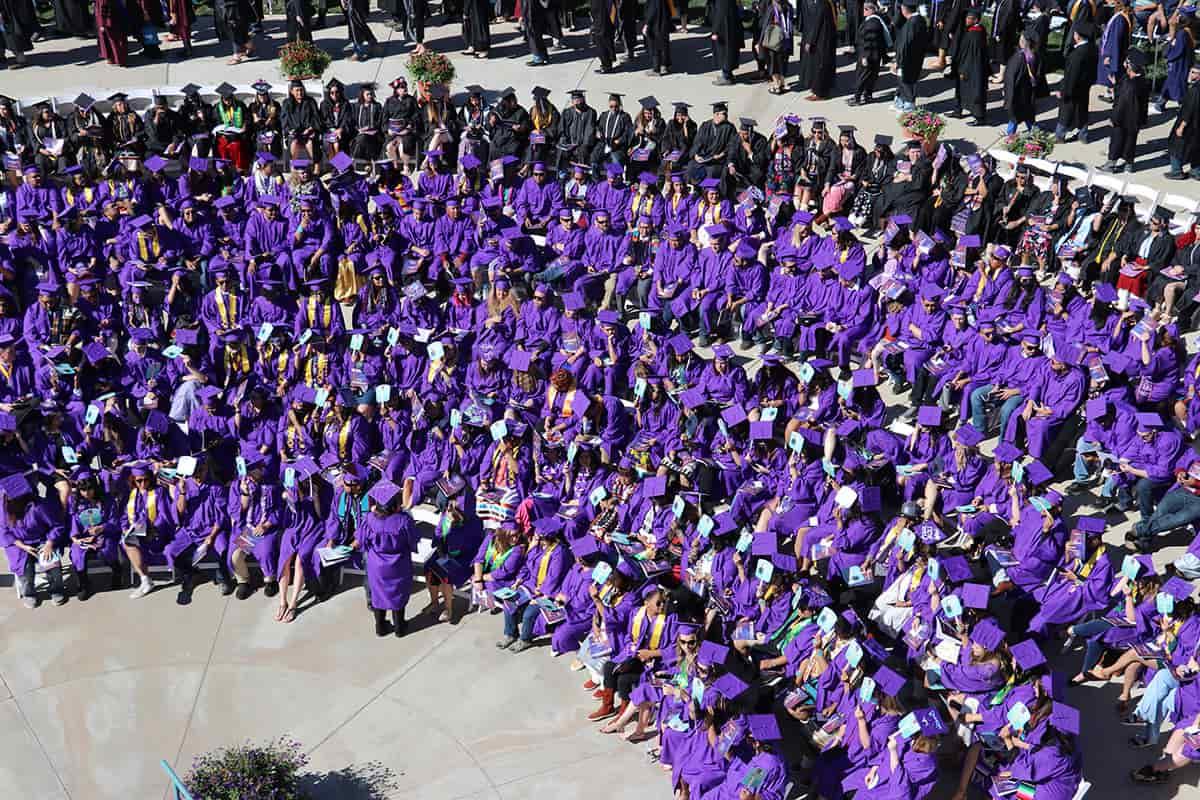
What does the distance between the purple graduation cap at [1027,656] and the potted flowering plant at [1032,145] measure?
937 centimetres

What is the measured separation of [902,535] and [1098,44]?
37.5 feet

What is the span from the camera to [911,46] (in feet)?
68.4

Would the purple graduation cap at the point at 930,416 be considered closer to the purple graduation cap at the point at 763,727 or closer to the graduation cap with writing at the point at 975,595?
the graduation cap with writing at the point at 975,595

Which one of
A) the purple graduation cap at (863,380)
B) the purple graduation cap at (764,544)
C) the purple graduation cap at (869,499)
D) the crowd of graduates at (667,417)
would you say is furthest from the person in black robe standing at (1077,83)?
the purple graduation cap at (764,544)

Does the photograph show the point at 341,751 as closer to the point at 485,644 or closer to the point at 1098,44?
the point at 485,644

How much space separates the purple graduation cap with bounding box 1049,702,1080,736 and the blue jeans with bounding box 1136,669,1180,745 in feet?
3.20

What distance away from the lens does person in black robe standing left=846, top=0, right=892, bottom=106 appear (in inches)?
830

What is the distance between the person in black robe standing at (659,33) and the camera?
893 inches

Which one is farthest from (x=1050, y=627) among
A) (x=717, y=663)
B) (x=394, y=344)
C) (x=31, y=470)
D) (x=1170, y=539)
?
(x=31, y=470)

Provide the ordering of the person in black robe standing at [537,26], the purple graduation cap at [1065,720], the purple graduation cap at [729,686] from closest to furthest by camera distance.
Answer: the purple graduation cap at [1065,720], the purple graduation cap at [729,686], the person in black robe standing at [537,26]

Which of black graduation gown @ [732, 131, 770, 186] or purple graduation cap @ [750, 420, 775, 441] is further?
black graduation gown @ [732, 131, 770, 186]

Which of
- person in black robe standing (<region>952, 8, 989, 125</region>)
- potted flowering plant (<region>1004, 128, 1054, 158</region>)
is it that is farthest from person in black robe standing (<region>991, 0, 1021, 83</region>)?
potted flowering plant (<region>1004, 128, 1054, 158</region>)

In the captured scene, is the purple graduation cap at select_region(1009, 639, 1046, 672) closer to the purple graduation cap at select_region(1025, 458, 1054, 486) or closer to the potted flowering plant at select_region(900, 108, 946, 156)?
the purple graduation cap at select_region(1025, 458, 1054, 486)

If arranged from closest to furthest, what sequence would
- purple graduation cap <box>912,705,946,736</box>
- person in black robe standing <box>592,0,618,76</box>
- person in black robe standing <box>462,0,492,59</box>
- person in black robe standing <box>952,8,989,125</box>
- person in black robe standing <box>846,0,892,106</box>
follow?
purple graduation cap <box>912,705,946,736</box> → person in black robe standing <box>952,8,989,125</box> → person in black robe standing <box>846,0,892,106</box> → person in black robe standing <box>592,0,618,76</box> → person in black robe standing <box>462,0,492,59</box>
